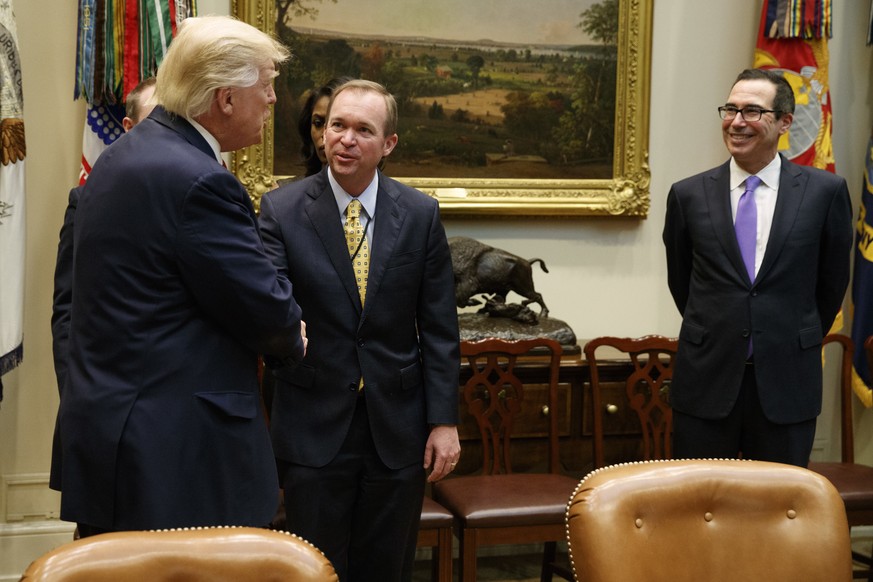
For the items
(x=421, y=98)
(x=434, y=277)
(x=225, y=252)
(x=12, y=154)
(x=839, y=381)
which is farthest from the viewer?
(x=839, y=381)

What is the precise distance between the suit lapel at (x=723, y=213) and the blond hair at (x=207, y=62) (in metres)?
1.76

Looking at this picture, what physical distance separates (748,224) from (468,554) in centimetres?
147

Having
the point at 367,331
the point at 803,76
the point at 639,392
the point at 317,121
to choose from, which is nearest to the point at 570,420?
the point at 639,392

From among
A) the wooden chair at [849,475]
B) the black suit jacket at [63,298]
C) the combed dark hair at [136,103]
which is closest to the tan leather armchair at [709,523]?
the black suit jacket at [63,298]

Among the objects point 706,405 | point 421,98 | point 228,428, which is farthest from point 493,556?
point 228,428

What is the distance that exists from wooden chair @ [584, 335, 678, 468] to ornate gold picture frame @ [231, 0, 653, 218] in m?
0.88

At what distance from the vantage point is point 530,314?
4211 millimetres

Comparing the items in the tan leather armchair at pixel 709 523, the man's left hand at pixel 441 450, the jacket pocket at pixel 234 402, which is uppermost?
the jacket pocket at pixel 234 402

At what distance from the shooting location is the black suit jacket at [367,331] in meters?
2.55

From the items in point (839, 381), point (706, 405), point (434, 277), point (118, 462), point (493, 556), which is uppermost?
point (434, 277)

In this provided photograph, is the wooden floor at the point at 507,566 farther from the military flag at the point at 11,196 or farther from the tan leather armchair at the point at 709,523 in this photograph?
the tan leather armchair at the point at 709,523

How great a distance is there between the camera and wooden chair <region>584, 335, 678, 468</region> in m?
3.90

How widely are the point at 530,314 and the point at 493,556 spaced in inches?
50.3

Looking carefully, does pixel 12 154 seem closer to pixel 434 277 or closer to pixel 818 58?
pixel 434 277
